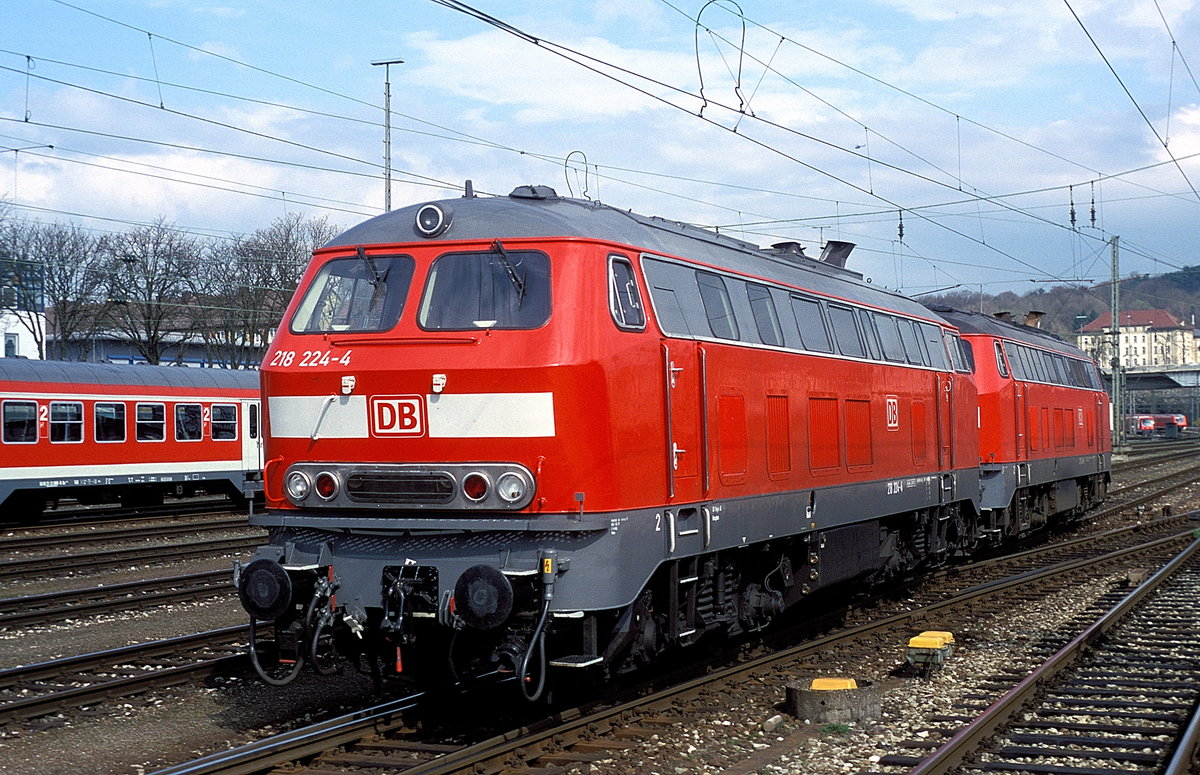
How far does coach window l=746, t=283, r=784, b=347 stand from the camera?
1073 centimetres

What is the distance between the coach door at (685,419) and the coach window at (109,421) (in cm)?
2109

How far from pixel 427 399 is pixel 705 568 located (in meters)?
2.86

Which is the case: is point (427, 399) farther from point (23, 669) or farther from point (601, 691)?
point (23, 669)

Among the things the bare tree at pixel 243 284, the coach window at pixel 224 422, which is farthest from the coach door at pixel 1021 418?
the bare tree at pixel 243 284

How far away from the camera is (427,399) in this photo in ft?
27.2

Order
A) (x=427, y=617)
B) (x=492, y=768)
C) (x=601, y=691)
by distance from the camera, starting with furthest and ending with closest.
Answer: (x=601, y=691) → (x=427, y=617) → (x=492, y=768)

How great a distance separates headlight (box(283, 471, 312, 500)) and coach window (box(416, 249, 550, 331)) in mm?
1402

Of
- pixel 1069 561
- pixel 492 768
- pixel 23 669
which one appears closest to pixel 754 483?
pixel 492 768

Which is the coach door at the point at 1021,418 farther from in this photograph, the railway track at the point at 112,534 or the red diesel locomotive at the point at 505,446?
the railway track at the point at 112,534

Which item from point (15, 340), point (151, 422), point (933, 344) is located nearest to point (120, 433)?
point (151, 422)

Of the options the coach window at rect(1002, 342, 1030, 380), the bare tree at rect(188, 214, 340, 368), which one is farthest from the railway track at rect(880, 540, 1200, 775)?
the bare tree at rect(188, 214, 340, 368)

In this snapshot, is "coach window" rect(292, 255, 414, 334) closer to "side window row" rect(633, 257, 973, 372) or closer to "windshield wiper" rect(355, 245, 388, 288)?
"windshield wiper" rect(355, 245, 388, 288)

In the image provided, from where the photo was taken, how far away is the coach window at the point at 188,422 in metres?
28.9

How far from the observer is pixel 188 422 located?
95.9ft
